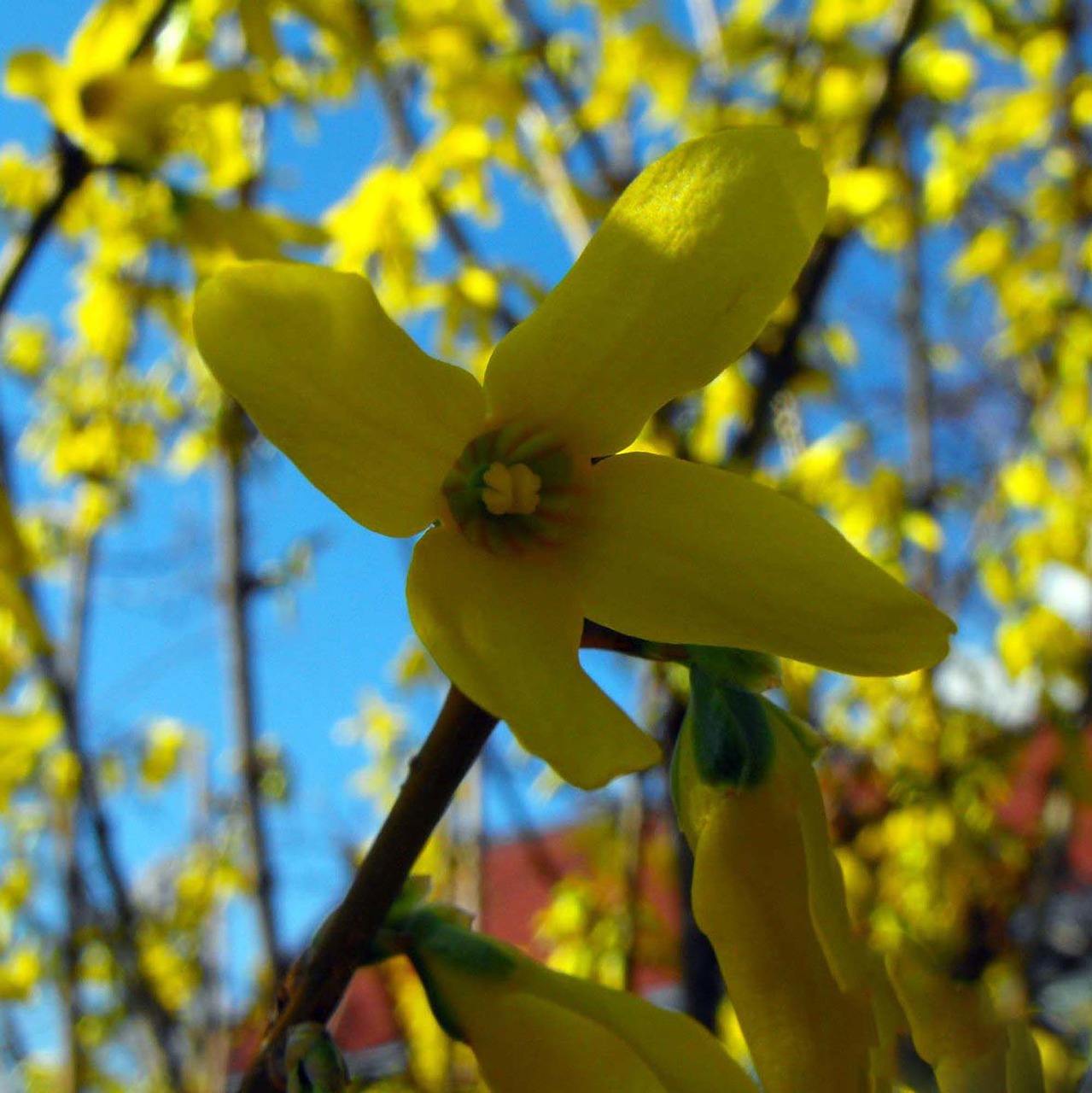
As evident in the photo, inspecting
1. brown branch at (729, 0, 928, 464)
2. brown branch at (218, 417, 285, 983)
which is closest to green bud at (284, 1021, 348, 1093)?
brown branch at (729, 0, 928, 464)

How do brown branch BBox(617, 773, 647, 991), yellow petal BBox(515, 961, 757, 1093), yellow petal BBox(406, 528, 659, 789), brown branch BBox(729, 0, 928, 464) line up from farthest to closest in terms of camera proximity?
1. brown branch BBox(617, 773, 647, 991)
2. brown branch BBox(729, 0, 928, 464)
3. yellow petal BBox(515, 961, 757, 1093)
4. yellow petal BBox(406, 528, 659, 789)

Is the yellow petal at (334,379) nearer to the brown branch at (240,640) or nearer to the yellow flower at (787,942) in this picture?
the yellow flower at (787,942)

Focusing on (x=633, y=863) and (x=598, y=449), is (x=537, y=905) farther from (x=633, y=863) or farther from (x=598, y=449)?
(x=598, y=449)

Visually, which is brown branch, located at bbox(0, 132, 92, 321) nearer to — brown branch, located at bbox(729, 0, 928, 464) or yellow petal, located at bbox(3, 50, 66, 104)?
yellow petal, located at bbox(3, 50, 66, 104)

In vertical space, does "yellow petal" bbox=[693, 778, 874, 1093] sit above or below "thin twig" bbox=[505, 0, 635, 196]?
below

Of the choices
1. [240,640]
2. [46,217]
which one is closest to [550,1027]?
[46,217]

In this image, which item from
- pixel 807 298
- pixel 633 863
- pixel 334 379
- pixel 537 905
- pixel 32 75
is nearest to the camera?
pixel 334 379
